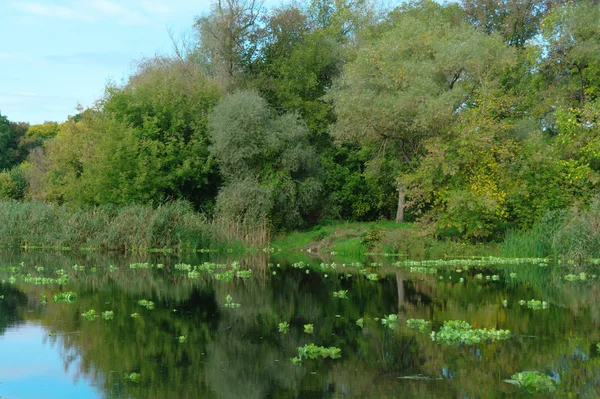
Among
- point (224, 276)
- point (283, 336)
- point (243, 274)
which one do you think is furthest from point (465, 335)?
point (243, 274)

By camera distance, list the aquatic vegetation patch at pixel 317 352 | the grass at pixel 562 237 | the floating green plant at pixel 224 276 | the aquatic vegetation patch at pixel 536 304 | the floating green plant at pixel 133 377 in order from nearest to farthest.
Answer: the floating green plant at pixel 133 377 → the aquatic vegetation patch at pixel 317 352 → the aquatic vegetation patch at pixel 536 304 → the floating green plant at pixel 224 276 → the grass at pixel 562 237

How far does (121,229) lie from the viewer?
1430 inches

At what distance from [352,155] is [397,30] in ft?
32.0

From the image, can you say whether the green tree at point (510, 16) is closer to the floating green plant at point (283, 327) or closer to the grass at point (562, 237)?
the grass at point (562, 237)

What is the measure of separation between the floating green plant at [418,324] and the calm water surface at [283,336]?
0.15m

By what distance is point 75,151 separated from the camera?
153 ft

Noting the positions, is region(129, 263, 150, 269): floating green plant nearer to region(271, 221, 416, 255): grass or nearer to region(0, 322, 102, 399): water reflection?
region(271, 221, 416, 255): grass

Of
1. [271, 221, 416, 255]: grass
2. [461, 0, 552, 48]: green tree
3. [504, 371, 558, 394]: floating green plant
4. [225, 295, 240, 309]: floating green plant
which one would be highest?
[461, 0, 552, 48]: green tree

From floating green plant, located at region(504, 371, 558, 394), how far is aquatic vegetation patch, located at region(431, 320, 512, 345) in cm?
268

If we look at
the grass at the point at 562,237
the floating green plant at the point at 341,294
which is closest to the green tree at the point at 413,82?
the grass at the point at 562,237

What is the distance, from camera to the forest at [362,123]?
3397cm

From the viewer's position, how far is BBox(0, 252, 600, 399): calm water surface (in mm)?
9422

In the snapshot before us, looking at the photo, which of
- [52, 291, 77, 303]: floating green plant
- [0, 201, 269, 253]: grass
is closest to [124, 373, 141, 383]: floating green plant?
[52, 291, 77, 303]: floating green plant

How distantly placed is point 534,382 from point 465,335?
3200 millimetres
